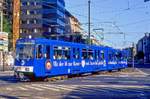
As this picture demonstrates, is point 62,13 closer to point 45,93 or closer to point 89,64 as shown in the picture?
point 89,64

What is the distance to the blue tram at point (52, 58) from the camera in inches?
1282

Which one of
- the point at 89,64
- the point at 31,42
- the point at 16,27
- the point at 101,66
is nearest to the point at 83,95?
the point at 31,42

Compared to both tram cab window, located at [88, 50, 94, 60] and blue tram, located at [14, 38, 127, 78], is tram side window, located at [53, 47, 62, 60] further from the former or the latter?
tram cab window, located at [88, 50, 94, 60]

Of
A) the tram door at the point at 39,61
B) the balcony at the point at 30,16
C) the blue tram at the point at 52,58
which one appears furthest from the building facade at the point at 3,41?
the balcony at the point at 30,16

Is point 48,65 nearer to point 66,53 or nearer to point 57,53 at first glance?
point 57,53

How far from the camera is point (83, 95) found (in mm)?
22641

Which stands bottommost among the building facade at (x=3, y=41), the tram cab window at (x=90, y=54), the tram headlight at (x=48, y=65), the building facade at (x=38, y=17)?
the tram headlight at (x=48, y=65)

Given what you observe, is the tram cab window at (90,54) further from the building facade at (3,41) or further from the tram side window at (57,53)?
the building facade at (3,41)

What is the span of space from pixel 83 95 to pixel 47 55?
11.7 metres

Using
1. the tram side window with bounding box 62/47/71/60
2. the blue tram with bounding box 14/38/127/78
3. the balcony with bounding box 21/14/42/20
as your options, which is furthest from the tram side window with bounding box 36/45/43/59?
the balcony with bounding box 21/14/42/20

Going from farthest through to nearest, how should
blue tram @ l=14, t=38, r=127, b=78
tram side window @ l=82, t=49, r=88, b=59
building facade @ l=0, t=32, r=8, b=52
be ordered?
1. building facade @ l=0, t=32, r=8, b=52
2. tram side window @ l=82, t=49, r=88, b=59
3. blue tram @ l=14, t=38, r=127, b=78

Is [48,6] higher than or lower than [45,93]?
higher

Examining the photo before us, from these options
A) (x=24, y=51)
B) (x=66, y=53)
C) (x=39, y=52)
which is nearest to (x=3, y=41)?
(x=66, y=53)

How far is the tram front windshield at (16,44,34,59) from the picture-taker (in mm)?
32572
